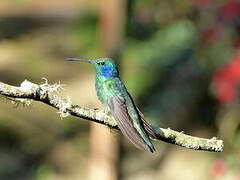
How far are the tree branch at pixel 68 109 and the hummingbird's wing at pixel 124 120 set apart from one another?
38 mm

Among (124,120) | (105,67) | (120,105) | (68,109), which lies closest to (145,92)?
(105,67)

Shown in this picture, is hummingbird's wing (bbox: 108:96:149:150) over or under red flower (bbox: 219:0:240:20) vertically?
over

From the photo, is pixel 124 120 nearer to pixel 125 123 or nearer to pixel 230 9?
pixel 125 123

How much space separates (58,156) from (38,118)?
119 centimetres

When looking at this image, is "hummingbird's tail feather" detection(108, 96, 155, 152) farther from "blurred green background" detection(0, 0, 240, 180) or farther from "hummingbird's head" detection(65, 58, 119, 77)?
"blurred green background" detection(0, 0, 240, 180)

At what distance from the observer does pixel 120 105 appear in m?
2.73

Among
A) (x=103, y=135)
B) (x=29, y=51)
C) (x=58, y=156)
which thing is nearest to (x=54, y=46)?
(x=29, y=51)

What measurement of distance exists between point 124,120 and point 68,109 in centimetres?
26

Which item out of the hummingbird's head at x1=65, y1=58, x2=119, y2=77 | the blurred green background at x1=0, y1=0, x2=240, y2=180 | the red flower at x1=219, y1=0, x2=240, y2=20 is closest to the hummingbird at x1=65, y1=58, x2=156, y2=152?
the hummingbird's head at x1=65, y1=58, x2=119, y2=77

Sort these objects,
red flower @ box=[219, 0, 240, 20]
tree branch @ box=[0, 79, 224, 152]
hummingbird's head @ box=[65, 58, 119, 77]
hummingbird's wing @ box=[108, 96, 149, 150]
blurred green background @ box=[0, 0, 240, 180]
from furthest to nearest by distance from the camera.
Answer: red flower @ box=[219, 0, 240, 20], blurred green background @ box=[0, 0, 240, 180], hummingbird's head @ box=[65, 58, 119, 77], hummingbird's wing @ box=[108, 96, 149, 150], tree branch @ box=[0, 79, 224, 152]

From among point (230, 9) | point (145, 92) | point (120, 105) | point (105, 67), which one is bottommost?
point (145, 92)

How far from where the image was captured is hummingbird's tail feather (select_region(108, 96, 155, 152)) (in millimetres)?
2330

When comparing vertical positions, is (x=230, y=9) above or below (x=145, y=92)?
above

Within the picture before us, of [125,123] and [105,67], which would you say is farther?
[105,67]
